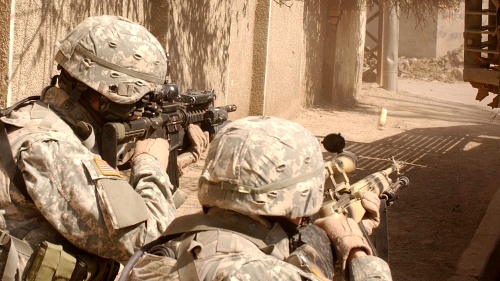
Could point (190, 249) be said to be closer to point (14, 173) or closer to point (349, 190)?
point (14, 173)

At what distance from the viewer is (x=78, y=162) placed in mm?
2918

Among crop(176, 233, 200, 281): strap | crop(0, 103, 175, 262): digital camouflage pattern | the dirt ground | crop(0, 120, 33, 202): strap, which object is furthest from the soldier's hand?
the dirt ground

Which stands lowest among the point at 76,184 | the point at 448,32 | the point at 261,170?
the point at 76,184

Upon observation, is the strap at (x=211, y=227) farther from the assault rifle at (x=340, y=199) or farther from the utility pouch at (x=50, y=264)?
the utility pouch at (x=50, y=264)

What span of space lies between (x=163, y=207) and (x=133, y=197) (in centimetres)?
16

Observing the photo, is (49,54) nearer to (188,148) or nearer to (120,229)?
(188,148)

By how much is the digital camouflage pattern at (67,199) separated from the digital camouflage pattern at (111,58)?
28 centimetres

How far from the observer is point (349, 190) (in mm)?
3396

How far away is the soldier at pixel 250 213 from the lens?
87.6 inches

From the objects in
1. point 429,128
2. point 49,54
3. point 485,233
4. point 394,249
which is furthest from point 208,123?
point 429,128

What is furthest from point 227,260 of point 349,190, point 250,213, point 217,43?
point 217,43

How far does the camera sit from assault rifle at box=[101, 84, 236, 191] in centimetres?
336

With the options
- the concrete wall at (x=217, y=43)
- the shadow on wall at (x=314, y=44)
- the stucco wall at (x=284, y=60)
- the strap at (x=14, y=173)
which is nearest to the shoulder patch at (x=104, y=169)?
the strap at (x=14, y=173)

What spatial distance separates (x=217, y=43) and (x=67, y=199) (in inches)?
258
